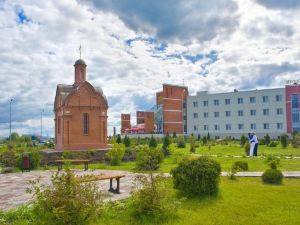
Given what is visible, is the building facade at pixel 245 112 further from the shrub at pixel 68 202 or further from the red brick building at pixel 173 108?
the shrub at pixel 68 202

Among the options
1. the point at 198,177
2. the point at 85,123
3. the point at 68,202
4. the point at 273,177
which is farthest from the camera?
the point at 85,123

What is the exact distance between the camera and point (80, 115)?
25562 millimetres

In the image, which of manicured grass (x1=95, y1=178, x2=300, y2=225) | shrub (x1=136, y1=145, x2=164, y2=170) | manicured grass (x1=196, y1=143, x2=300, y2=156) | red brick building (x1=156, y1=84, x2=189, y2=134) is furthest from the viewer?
red brick building (x1=156, y1=84, x2=189, y2=134)

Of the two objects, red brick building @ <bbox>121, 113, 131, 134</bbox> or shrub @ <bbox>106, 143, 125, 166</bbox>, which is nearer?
shrub @ <bbox>106, 143, 125, 166</bbox>

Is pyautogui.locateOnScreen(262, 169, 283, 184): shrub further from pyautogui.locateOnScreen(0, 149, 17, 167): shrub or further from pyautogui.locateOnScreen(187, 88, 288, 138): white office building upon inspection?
pyautogui.locateOnScreen(187, 88, 288, 138): white office building

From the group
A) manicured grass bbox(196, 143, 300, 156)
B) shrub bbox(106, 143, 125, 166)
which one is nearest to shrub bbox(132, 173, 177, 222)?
shrub bbox(106, 143, 125, 166)

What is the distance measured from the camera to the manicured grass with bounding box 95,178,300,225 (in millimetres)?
6688

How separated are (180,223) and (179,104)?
55.8 metres

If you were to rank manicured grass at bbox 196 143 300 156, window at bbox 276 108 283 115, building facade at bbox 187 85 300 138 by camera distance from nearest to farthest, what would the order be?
manicured grass at bbox 196 143 300 156 → building facade at bbox 187 85 300 138 → window at bbox 276 108 283 115

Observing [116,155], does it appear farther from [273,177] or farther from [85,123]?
[273,177]

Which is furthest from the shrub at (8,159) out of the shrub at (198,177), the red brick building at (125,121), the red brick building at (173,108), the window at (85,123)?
the red brick building at (125,121)

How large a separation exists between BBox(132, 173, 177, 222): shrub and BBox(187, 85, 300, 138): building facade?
4917 centimetres

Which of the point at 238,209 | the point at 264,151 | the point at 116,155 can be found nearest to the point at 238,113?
the point at 264,151

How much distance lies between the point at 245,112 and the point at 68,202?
5278 centimetres
